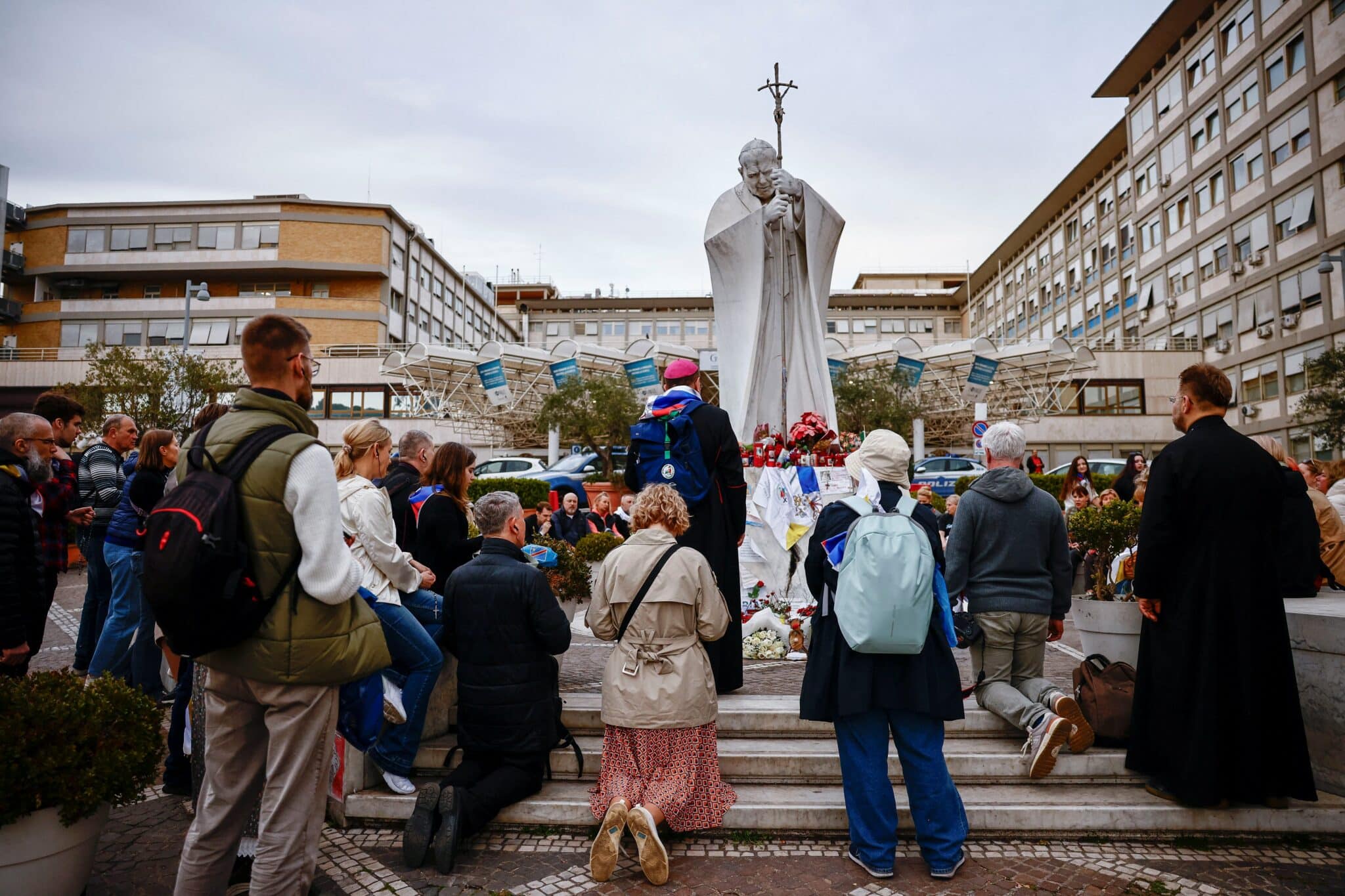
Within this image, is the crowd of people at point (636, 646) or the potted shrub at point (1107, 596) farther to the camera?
the potted shrub at point (1107, 596)

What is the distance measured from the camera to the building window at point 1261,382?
117 feet

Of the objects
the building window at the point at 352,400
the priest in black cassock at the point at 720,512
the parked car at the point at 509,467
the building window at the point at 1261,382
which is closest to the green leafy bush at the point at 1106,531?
the priest in black cassock at the point at 720,512

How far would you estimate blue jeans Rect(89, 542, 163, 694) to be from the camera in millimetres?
5578

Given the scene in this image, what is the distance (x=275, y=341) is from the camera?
2.89 m

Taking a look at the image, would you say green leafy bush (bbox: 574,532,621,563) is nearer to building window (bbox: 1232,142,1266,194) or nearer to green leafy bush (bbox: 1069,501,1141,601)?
green leafy bush (bbox: 1069,501,1141,601)

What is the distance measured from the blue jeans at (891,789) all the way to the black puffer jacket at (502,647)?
1426mm

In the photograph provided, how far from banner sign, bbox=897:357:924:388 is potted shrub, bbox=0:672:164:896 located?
35.0 meters

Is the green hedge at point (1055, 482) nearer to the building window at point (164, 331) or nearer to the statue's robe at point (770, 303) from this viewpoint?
the statue's robe at point (770, 303)

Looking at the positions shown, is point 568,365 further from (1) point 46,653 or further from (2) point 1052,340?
(1) point 46,653

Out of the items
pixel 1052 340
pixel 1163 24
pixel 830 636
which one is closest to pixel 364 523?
pixel 830 636

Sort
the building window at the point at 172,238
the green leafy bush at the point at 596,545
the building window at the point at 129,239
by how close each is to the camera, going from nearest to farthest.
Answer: the green leafy bush at the point at 596,545
the building window at the point at 129,239
the building window at the point at 172,238

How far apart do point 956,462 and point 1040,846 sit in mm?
25476

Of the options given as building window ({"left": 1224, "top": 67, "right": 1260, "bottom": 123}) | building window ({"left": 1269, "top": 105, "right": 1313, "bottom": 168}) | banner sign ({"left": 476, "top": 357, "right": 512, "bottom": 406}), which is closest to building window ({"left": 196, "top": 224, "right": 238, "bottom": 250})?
banner sign ({"left": 476, "top": 357, "right": 512, "bottom": 406})

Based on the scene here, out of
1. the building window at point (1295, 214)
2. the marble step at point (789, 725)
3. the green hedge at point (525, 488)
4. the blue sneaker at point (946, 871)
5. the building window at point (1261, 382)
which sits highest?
the building window at point (1295, 214)
